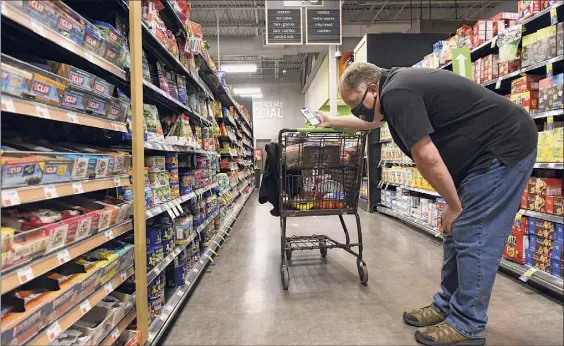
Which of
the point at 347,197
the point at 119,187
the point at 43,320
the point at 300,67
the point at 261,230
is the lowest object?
the point at 261,230

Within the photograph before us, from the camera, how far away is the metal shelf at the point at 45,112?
96 centimetres

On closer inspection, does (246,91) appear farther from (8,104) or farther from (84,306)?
(8,104)

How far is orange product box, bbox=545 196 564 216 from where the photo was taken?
2.44 m

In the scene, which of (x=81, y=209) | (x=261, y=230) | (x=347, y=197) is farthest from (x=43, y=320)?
(x=261, y=230)

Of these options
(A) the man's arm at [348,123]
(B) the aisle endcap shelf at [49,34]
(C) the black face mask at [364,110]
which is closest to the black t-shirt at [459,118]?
(C) the black face mask at [364,110]

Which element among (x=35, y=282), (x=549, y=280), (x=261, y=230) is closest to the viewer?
(x=35, y=282)

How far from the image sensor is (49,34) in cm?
111

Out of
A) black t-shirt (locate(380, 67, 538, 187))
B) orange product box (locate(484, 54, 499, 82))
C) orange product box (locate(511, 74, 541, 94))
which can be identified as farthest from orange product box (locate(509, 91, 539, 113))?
black t-shirt (locate(380, 67, 538, 187))

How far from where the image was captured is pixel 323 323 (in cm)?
203

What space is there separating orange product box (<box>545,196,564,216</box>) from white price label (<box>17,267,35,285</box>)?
3107 millimetres

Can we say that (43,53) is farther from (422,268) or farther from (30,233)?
(422,268)

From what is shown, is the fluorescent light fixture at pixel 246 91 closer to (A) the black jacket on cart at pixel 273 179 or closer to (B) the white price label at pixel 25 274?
(A) the black jacket on cart at pixel 273 179

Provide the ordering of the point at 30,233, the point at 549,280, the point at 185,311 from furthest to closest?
the point at 549,280, the point at 185,311, the point at 30,233

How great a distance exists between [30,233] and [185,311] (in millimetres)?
1403
